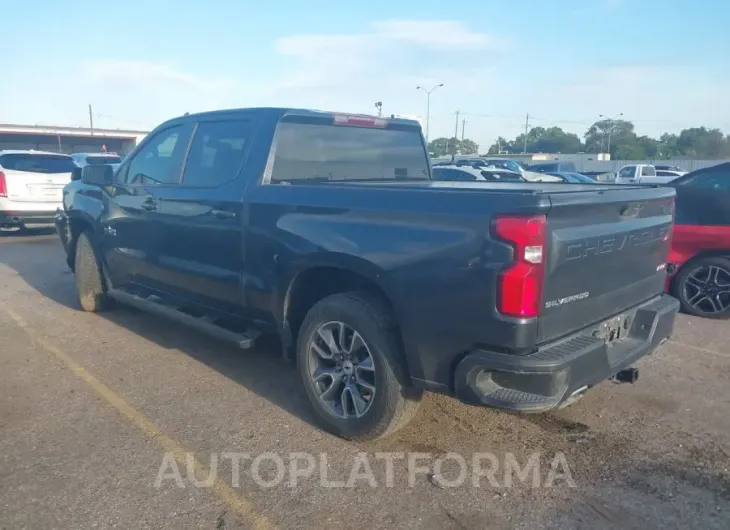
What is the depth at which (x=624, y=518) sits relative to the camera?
9.88 feet

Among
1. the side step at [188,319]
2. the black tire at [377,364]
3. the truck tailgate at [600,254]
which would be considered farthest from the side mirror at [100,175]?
the truck tailgate at [600,254]

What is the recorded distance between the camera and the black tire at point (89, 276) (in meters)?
6.38

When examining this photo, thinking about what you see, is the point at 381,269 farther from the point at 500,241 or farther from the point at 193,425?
the point at 193,425

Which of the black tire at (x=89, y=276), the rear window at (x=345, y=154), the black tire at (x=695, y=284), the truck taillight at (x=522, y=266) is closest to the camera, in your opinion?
the truck taillight at (x=522, y=266)

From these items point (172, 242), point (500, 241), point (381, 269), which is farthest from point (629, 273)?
point (172, 242)

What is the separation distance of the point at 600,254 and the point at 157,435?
2716mm

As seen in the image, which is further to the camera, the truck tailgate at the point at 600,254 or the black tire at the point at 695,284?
the black tire at the point at 695,284

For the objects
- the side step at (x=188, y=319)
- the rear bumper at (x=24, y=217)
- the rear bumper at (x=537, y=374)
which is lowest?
the rear bumper at (x=24, y=217)

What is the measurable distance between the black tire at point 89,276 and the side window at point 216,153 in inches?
78.7

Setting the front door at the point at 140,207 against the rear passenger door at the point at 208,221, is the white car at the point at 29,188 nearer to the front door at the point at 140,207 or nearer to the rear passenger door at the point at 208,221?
the front door at the point at 140,207

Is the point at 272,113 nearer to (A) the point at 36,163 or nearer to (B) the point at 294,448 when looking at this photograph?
(B) the point at 294,448

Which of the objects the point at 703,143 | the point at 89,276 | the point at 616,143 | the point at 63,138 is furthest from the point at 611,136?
the point at 89,276

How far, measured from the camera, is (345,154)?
16.0 feet

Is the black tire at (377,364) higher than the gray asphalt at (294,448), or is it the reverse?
the black tire at (377,364)
